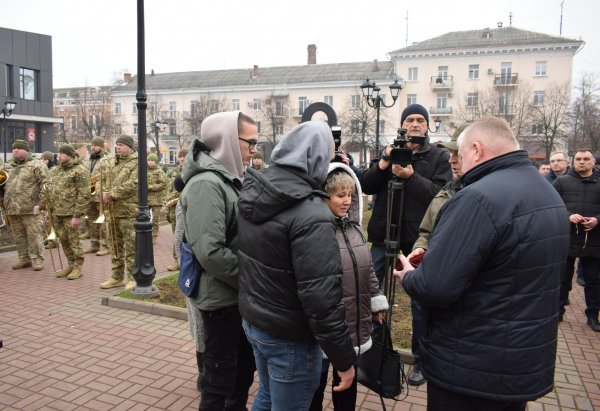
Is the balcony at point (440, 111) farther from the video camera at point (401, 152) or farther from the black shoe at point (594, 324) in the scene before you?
the video camera at point (401, 152)

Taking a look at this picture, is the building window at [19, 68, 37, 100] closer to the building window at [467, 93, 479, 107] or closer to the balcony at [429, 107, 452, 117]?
the balcony at [429, 107, 452, 117]

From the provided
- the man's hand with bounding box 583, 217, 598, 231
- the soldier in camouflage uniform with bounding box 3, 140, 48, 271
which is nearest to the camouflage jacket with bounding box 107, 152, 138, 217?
the soldier in camouflage uniform with bounding box 3, 140, 48, 271

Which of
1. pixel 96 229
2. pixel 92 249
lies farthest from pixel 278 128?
pixel 92 249

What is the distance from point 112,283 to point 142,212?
4.89ft

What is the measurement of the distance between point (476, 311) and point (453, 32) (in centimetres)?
5618

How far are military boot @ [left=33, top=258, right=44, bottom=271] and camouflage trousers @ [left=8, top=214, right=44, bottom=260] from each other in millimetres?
71

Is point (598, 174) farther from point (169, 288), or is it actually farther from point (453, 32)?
point (453, 32)

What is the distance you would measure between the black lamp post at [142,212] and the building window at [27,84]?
35.4 metres

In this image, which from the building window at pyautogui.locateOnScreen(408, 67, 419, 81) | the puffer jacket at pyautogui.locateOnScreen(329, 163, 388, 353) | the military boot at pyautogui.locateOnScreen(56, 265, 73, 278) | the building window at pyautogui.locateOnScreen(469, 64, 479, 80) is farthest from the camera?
the building window at pyautogui.locateOnScreen(408, 67, 419, 81)

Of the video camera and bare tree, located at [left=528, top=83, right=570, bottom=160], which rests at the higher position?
bare tree, located at [left=528, top=83, right=570, bottom=160]

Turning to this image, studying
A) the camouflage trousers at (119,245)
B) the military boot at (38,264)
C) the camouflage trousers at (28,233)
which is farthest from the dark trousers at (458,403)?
the camouflage trousers at (28,233)

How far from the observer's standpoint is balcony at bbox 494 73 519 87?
46.4 meters

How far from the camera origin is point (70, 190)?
24.7 ft

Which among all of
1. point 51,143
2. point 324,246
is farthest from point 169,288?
point 51,143
